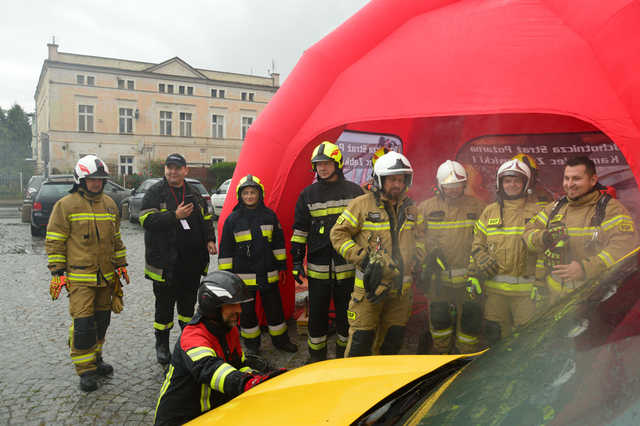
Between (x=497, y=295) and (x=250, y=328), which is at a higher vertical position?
(x=497, y=295)

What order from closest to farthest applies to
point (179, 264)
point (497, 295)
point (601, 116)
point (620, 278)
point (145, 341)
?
point (620, 278) < point (601, 116) < point (497, 295) < point (179, 264) < point (145, 341)

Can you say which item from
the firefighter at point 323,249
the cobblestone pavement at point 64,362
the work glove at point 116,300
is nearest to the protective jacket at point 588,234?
the firefighter at point 323,249

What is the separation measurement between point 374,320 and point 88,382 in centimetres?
250

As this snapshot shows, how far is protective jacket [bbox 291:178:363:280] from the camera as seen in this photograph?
14.2ft

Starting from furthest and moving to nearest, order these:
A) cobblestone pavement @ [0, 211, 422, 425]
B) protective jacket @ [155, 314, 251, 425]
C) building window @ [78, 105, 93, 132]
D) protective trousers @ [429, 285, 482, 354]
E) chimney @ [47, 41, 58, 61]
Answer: building window @ [78, 105, 93, 132] → chimney @ [47, 41, 58, 61] → protective trousers @ [429, 285, 482, 354] → cobblestone pavement @ [0, 211, 422, 425] → protective jacket @ [155, 314, 251, 425]

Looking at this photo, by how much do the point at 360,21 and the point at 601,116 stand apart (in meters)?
2.79

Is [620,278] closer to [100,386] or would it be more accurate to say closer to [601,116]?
[601,116]

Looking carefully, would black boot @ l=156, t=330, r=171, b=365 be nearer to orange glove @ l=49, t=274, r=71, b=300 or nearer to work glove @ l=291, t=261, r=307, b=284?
orange glove @ l=49, t=274, r=71, b=300

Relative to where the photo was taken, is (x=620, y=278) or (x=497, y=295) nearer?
(x=620, y=278)

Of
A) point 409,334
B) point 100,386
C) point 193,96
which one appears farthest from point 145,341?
point 193,96

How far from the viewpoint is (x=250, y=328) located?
472 cm

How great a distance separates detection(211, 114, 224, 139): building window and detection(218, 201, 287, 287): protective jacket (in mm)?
38152

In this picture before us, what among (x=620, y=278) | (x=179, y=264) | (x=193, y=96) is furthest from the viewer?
(x=193, y=96)

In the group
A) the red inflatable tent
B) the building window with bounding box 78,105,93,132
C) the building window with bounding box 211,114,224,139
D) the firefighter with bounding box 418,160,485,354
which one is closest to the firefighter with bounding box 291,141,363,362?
the red inflatable tent
